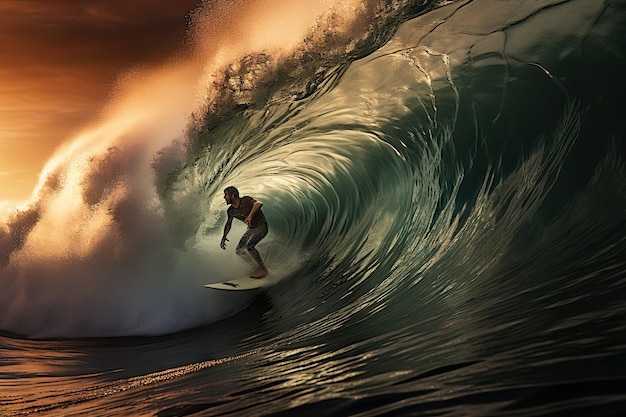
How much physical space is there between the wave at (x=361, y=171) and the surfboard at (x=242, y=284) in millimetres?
213

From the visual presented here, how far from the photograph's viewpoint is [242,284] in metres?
7.63

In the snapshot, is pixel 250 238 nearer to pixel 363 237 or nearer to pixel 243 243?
pixel 243 243

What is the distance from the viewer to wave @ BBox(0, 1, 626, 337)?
14.4ft

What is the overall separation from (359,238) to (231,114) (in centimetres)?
230

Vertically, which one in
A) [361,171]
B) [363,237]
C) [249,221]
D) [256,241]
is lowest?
[363,237]

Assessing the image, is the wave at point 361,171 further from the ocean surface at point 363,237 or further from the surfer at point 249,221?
the surfer at point 249,221

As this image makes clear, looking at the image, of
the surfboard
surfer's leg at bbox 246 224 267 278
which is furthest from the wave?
surfer's leg at bbox 246 224 267 278

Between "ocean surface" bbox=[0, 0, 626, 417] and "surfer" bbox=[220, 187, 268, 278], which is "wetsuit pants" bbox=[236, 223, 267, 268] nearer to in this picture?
"surfer" bbox=[220, 187, 268, 278]

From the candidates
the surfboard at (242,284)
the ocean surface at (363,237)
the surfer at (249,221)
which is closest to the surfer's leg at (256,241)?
the surfer at (249,221)

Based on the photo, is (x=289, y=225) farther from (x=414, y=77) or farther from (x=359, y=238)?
(x=414, y=77)

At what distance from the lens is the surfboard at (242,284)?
7.22 metres

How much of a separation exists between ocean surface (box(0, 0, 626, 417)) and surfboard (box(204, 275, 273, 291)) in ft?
0.37

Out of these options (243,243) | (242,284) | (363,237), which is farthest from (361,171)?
(242,284)

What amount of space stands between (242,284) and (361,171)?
235 cm
